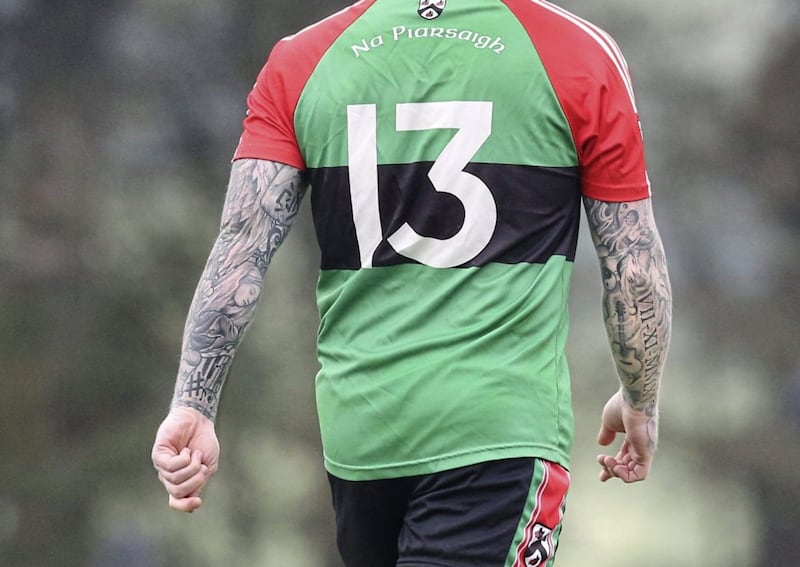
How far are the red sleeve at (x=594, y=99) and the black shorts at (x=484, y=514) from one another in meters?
0.49

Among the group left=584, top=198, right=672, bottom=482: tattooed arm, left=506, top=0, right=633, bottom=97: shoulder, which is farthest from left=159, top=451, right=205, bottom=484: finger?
left=506, top=0, right=633, bottom=97: shoulder

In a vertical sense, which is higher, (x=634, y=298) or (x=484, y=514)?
(x=634, y=298)

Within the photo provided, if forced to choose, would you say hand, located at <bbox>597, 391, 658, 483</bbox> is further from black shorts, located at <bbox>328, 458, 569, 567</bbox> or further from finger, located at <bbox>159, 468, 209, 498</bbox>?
finger, located at <bbox>159, 468, 209, 498</bbox>

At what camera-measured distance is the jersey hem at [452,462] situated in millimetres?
2209

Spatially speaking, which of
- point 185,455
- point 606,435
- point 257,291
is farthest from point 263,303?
point 185,455

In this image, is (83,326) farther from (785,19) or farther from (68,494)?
(785,19)

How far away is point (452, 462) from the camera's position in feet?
7.26

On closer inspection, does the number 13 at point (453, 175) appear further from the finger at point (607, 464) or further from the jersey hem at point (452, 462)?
the finger at point (607, 464)

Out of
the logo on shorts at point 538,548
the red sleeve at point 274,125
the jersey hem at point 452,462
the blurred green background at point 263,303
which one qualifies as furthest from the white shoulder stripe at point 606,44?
the blurred green background at point 263,303

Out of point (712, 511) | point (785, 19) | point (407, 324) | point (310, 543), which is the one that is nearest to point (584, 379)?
point (712, 511)

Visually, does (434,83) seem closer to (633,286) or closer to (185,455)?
(633,286)

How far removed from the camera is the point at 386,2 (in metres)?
2.37

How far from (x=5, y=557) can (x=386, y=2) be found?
3217 mm

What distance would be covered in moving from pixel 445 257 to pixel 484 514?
1.39ft
